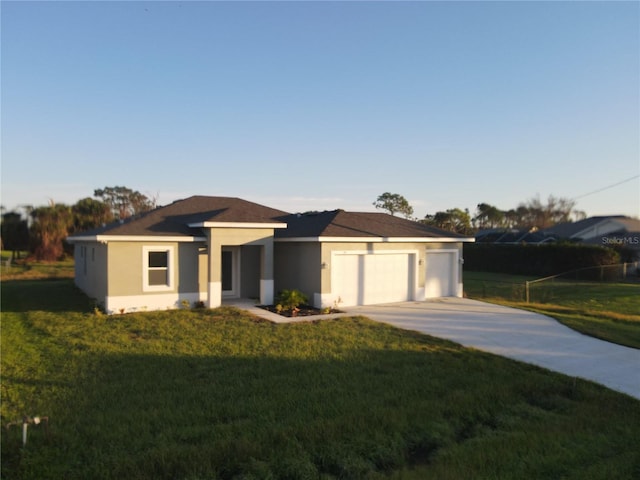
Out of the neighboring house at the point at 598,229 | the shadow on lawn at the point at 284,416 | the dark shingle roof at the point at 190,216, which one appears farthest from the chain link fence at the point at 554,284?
the shadow on lawn at the point at 284,416

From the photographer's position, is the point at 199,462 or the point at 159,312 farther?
the point at 159,312

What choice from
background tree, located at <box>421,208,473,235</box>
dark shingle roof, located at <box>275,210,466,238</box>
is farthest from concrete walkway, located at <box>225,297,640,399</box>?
background tree, located at <box>421,208,473,235</box>

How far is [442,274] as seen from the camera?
19516 millimetres

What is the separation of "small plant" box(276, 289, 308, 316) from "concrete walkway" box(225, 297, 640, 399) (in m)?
0.75

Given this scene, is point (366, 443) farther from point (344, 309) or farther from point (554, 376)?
point (344, 309)

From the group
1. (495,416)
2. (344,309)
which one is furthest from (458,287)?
(495,416)

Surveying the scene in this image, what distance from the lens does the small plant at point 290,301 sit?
1511 centimetres

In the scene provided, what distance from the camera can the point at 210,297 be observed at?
1555 cm

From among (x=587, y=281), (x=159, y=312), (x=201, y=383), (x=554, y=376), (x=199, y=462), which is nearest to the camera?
(x=199, y=462)

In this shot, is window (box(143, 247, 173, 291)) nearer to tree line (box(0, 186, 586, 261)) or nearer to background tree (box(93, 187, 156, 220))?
tree line (box(0, 186, 586, 261))

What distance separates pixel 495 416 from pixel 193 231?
39.7ft

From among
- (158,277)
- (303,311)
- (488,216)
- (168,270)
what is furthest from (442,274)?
(488,216)

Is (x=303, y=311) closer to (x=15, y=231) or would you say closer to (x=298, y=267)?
(x=298, y=267)

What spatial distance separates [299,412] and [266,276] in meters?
10.2
